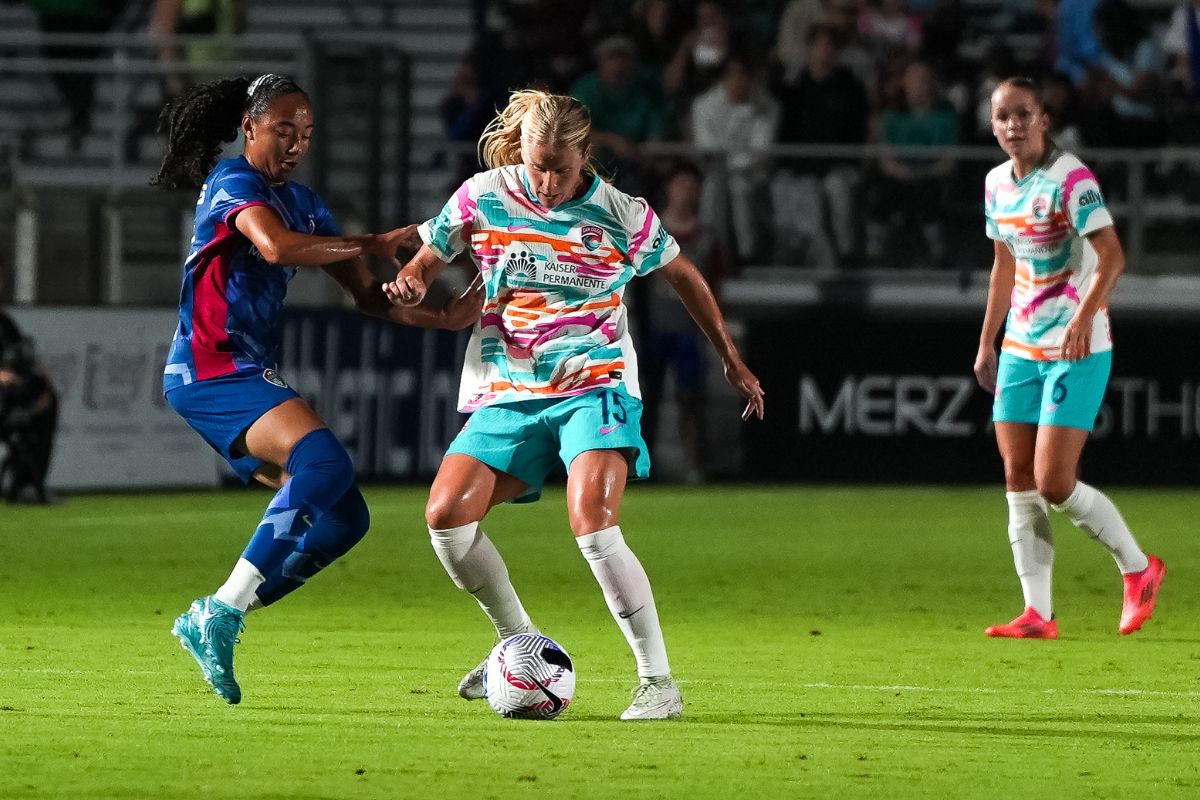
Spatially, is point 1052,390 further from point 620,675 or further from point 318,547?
point 318,547

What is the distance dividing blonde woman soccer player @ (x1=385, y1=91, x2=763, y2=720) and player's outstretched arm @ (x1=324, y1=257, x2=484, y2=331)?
0.18 meters

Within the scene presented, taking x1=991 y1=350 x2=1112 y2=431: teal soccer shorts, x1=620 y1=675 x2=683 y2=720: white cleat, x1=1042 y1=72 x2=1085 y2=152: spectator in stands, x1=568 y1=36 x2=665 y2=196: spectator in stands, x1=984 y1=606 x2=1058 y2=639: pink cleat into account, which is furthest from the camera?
x1=568 y1=36 x2=665 y2=196: spectator in stands

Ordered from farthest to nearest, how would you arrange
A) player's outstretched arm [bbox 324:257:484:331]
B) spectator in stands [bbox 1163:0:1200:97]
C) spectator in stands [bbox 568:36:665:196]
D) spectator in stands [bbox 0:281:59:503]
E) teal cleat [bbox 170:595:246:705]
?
spectator in stands [bbox 1163:0:1200:97] → spectator in stands [bbox 568:36:665:196] → spectator in stands [bbox 0:281:59:503] → player's outstretched arm [bbox 324:257:484:331] → teal cleat [bbox 170:595:246:705]

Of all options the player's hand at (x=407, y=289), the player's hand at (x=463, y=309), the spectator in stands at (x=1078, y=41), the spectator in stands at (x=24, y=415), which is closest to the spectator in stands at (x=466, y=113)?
the spectator in stands at (x=24, y=415)

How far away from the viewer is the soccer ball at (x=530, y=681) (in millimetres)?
6711

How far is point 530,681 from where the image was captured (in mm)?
6703

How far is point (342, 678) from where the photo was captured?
7684mm

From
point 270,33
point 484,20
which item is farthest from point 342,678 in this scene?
point 270,33

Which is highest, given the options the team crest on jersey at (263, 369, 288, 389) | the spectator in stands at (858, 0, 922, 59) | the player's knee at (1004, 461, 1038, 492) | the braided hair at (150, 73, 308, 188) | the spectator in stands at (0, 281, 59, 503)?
the spectator in stands at (858, 0, 922, 59)

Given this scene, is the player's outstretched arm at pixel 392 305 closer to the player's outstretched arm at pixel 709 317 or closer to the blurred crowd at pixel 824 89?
the player's outstretched arm at pixel 709 317

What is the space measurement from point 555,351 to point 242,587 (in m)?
1.18

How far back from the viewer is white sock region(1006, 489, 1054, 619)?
9242 millimetres

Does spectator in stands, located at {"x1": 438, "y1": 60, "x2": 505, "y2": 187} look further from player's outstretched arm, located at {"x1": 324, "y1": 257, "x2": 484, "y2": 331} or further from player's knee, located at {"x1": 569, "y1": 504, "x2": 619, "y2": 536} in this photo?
player's knee, located at {"x1": 569, "y1": 504, "x2": 619, "y2": 536}

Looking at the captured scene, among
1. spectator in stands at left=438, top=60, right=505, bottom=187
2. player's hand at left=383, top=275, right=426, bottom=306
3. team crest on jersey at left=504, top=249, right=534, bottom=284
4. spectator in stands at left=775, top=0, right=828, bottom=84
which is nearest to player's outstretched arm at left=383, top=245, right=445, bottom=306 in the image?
player's hand at left=383, top=275, right=426, bottom=306
